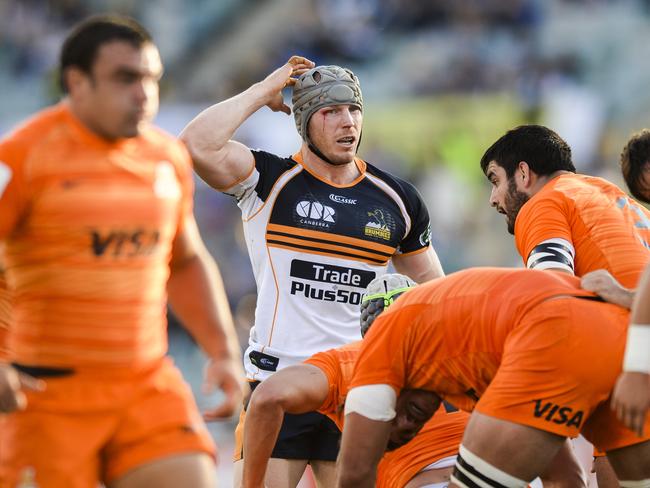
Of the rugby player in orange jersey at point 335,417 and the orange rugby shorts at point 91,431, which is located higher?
the orange rugby shorts at point 91,431

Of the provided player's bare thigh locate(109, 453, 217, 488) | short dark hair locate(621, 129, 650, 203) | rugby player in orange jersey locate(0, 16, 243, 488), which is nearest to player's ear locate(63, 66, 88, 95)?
rugby player in orange jersey locate(0, 16, 243, 488)

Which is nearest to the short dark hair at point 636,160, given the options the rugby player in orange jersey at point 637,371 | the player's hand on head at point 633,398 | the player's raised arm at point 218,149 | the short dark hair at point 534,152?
the short dark hair at point 534,152

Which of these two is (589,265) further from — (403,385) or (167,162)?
(167,162)

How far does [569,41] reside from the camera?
1827 cm

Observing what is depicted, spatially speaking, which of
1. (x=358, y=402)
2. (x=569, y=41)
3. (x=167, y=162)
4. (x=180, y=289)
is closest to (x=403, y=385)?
(x=358, y=402)

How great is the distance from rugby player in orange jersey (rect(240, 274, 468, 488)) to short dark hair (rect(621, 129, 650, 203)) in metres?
1.76

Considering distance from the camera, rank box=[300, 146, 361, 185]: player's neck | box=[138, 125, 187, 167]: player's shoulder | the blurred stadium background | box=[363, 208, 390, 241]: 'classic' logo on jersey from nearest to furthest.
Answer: box=[138, 125, 187, 167]: player's shoulder
box=[363, 208, 390, 241]: 'classic' logo on jersey
box=[300, 146, 361, 185]: player's neck
the blurred stadium background

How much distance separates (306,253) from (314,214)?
23 cm

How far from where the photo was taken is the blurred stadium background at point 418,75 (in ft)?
54.9

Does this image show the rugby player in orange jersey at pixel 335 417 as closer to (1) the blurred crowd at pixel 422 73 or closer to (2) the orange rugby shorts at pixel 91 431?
(2) the orange rugby shorts at pixel 91 431

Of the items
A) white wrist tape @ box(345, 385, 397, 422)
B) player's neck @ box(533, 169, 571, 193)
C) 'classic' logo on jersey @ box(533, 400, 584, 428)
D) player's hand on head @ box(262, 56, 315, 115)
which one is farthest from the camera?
player's hand on head @ box(262, 56, 315, 115)

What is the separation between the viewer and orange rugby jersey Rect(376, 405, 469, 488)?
17.1 feet

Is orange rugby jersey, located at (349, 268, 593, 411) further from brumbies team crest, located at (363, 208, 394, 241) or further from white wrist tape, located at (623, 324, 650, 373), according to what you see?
brumbies team crest, located at (363, 208, 394, 241)

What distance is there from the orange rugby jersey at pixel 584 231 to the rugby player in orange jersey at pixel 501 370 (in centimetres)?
79
